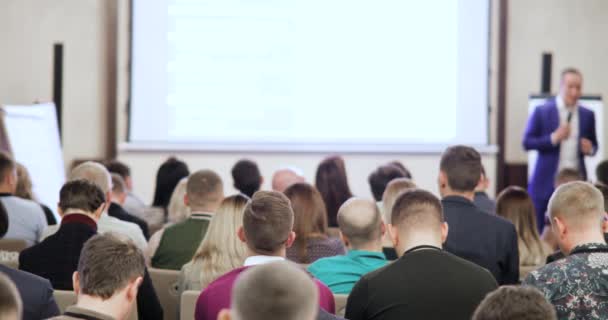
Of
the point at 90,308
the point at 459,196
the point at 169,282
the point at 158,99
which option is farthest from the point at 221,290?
the point at 158,99

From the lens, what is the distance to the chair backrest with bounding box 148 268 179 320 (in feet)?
12.8

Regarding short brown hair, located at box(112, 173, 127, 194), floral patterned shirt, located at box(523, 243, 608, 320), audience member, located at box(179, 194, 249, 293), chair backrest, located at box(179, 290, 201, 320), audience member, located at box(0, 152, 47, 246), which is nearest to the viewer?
floral patterned shirt, located at box(523, 243, 608, 320)

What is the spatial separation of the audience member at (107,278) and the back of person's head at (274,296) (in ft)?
2.36

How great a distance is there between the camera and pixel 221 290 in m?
2.84

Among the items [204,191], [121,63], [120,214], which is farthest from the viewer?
[121,63]

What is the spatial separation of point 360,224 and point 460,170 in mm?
746

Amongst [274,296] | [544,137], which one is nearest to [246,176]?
[544,137]

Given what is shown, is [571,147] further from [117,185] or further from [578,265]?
[578,265]

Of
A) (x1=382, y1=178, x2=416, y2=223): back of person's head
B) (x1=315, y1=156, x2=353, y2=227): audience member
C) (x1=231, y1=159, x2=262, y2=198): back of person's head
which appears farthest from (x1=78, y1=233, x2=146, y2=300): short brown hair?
(x1=231, y1=159, x2=262, y2=198): back of person's head

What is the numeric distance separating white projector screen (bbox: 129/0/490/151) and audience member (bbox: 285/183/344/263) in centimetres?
429

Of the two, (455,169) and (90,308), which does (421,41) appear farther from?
(90,308)

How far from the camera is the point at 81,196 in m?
3.78

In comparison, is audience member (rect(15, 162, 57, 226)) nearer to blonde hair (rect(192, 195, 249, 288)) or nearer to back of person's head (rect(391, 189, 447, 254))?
blonde hair (rect(192, 195, 249, 288))

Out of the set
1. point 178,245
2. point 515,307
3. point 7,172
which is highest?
point 7,172
